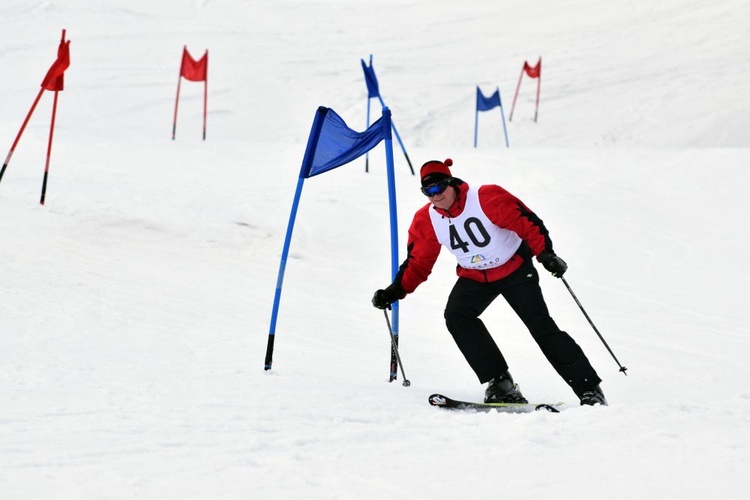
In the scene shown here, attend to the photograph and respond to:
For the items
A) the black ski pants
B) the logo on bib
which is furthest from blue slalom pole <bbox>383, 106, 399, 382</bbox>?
the logo on bib

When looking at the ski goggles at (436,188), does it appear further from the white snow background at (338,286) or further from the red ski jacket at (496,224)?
the white snow background at (338,286)

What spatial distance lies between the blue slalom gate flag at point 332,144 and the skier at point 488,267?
2.50 feet

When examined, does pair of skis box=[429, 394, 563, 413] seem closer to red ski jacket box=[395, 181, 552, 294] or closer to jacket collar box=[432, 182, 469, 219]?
red ski jacket box=[395, 181, 552, 294]

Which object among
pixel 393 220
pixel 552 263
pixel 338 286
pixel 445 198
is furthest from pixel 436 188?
pixel 338 286

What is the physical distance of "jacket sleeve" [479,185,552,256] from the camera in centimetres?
388

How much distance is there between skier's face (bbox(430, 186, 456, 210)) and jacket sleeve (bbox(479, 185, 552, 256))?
5.7 inches

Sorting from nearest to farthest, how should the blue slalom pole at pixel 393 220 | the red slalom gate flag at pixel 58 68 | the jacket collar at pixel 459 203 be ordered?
the jacket collar at pixel 459 203 → the blue slalom pole at pixel 393 220 → the red slalom gate flag at pixel 58 68

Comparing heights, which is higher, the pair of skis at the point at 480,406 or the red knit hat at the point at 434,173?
the red knit hat at the point at 434,173

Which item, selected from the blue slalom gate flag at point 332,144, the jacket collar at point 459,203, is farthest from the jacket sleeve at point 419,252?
the blue slalom gate flag at point 332,144

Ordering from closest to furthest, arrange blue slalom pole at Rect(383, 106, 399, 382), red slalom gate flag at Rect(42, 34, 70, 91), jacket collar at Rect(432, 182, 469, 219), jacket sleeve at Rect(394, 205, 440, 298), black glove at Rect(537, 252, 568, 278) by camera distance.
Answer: black glove at Rect(537, 252, 568, 278) < jacket collar at Rect(432, 182, 469, 219) < jacket sleeve at Rect(394, 205, 440, 298) < blue slalom pole at Rect(383, 106, 399, 382) < red slalom gate flag at Rect(42, 34, 70, 91)

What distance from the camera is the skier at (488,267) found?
3.90m

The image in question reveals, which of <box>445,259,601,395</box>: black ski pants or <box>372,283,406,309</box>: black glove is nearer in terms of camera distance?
<box>445,259,601,395</box>: black ski pants

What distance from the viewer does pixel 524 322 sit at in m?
4.08

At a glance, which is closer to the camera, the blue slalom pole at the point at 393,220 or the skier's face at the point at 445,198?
the skier's face at the point at 445,198
